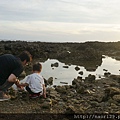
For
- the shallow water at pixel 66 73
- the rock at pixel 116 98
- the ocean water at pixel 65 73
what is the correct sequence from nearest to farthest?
the rock at pixel 116 98 < the ocean water at pixel 65 73 < the shallow water at pixel 66 73

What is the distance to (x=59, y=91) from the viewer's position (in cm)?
801

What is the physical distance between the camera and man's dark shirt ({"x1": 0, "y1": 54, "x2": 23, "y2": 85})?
19.9ft

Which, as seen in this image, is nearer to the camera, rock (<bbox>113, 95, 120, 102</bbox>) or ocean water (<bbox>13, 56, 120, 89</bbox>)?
rock (<bbox>113, 95, 120, 102</bbox>)

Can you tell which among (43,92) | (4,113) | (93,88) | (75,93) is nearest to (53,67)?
(93,88)

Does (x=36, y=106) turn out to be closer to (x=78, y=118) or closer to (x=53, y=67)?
(x=78, y=118)

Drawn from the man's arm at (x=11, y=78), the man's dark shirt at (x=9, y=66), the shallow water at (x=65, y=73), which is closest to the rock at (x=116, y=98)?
the man's dark shirt at (x=9, y=66)

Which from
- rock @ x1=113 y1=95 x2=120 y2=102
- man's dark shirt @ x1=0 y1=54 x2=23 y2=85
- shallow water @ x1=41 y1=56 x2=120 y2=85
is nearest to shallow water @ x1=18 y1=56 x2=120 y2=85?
shallow water @ x1=41 y1=56 x2=120 y2=85

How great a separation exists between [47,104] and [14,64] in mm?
1298

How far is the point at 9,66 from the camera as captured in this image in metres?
6.07

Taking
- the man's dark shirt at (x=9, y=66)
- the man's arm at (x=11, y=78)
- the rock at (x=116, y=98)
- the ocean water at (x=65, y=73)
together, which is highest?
the man's dark shirt at (x=9, y=66)

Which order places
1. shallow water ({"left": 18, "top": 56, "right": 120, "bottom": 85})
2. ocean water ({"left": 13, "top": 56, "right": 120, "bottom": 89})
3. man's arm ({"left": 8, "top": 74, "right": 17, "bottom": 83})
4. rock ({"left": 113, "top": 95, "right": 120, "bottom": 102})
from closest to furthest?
man's arm ({"left": 8, "top": 74, "right": 17, "bottom": 83}) → rock ({"left": 113, "top": 95, "right": 120, "bottom": 102}) → ocean water ({"left": 13, "top": 56, "right": 120, "bottom": 89}) → shallow water ({"left": 18, "top": 56, "right": 120, "bottom": 85})

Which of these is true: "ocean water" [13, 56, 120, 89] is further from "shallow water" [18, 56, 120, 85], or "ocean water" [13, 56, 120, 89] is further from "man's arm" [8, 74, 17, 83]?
"man's arm" [8, 74, 17, 83]

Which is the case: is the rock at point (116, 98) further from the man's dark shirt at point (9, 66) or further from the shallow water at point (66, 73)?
the shallow water at point (66, 73)

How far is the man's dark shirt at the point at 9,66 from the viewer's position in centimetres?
606
